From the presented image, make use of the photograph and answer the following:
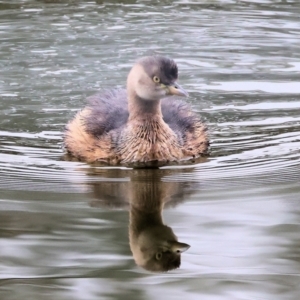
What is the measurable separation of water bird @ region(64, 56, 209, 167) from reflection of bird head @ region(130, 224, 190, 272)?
2.22 metres

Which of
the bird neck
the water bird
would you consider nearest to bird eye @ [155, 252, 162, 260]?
the water bird

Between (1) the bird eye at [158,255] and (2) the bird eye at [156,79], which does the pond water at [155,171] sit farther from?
(2) the bird eye at [156,79]

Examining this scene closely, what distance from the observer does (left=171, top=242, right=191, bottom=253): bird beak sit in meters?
5.73

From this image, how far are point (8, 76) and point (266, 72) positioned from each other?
3.35m

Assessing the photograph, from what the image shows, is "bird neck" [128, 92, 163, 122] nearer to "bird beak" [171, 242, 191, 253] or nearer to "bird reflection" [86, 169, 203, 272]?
"bird reflection" [86, 169, 203, 272]

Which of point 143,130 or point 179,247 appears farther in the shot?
point 143,130

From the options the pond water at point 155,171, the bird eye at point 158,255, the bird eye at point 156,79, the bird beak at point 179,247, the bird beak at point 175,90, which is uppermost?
the bird eye at point 156,79

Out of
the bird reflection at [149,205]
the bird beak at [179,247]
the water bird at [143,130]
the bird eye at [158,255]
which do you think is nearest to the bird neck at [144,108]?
the water bird at [143,130]

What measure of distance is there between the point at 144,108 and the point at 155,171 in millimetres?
767

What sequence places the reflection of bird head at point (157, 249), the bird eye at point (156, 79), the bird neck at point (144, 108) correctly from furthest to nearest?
the bird neck at point (144, 108) < the bird eye at point (156, 79) < the reflection of bird head at point (157, 249)

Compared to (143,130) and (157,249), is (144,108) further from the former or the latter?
(157,249)

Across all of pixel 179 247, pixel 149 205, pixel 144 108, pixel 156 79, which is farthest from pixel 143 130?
pixel 179 247

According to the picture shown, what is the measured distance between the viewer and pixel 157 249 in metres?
5.71

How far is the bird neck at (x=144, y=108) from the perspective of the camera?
847cm
